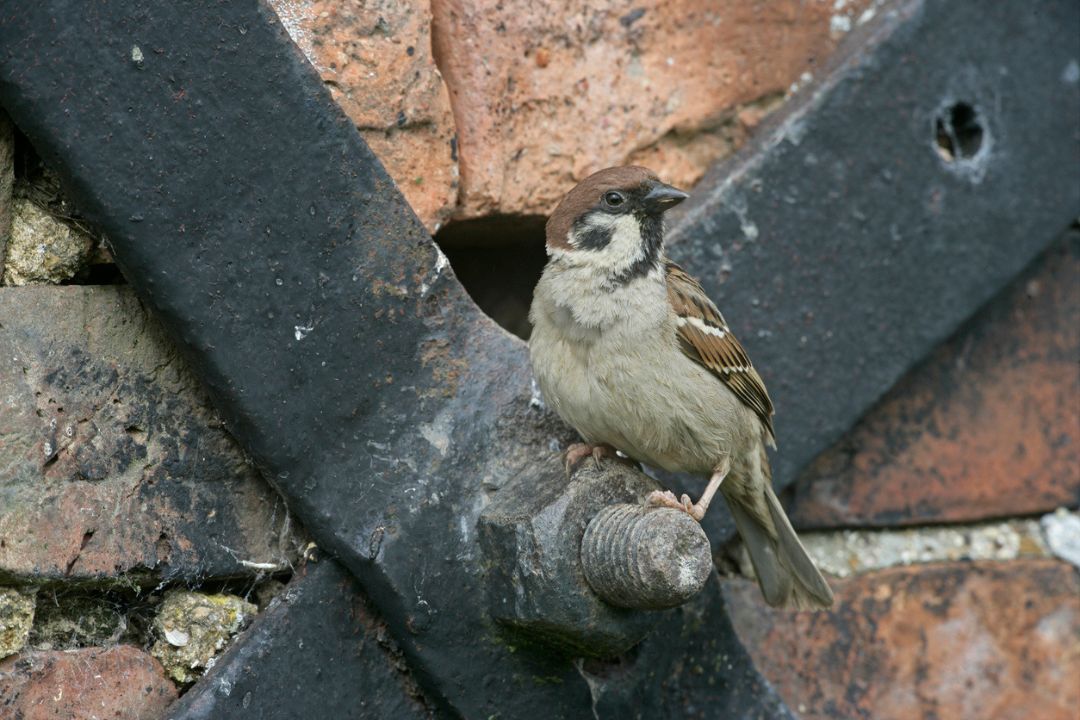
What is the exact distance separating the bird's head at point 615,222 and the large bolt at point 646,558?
0.60 m

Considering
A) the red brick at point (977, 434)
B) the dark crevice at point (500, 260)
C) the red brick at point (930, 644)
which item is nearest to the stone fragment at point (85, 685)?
the dark crevice at point (500, 260)

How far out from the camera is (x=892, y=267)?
2291 millimetres

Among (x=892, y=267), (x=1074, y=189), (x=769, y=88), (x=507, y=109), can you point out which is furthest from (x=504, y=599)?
(x=1074, y=189)

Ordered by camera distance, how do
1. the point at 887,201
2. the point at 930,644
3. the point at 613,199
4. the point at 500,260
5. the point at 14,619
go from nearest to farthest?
1. the point at 14,619
2. the point at 613,199
3. the point at 887,201
4. the point at 930,644
5. the point at 500,260

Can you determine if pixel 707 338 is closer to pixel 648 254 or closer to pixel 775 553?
pixel 648 254

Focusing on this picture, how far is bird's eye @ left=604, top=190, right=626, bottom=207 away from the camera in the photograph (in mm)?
2160

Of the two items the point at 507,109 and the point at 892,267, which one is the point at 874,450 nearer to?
the point at 892,267

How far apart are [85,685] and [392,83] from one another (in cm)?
102

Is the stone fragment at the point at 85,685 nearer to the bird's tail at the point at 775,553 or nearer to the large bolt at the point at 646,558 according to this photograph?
the large bolt at the point at 646,558

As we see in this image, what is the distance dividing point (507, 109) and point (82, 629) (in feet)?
3.59

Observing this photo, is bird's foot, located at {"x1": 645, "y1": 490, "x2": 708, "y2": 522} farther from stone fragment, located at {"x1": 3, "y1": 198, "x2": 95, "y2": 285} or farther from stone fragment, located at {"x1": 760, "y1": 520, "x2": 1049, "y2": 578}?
stone fragment, located at {"x1": 3, "y1": 198, "x2": 95, "y2": 285}

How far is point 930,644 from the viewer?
2.42 m

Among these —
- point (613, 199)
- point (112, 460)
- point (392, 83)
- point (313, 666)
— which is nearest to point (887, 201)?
point (613, 199)

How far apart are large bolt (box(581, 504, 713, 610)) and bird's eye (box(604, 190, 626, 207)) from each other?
0.63 m
